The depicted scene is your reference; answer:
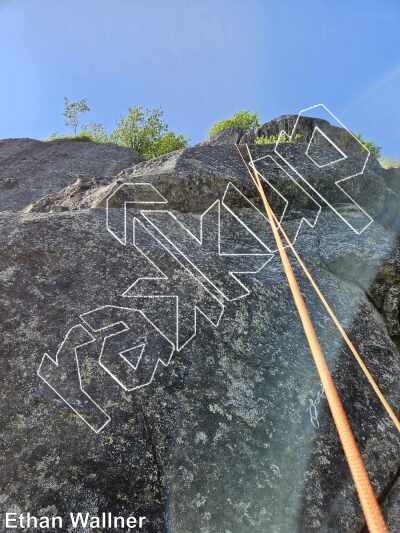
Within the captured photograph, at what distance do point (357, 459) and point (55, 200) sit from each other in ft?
20.9

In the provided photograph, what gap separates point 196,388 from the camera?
115 inches

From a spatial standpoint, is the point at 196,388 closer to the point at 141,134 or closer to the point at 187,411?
the point at 187,411

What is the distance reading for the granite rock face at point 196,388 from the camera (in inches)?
93.0
